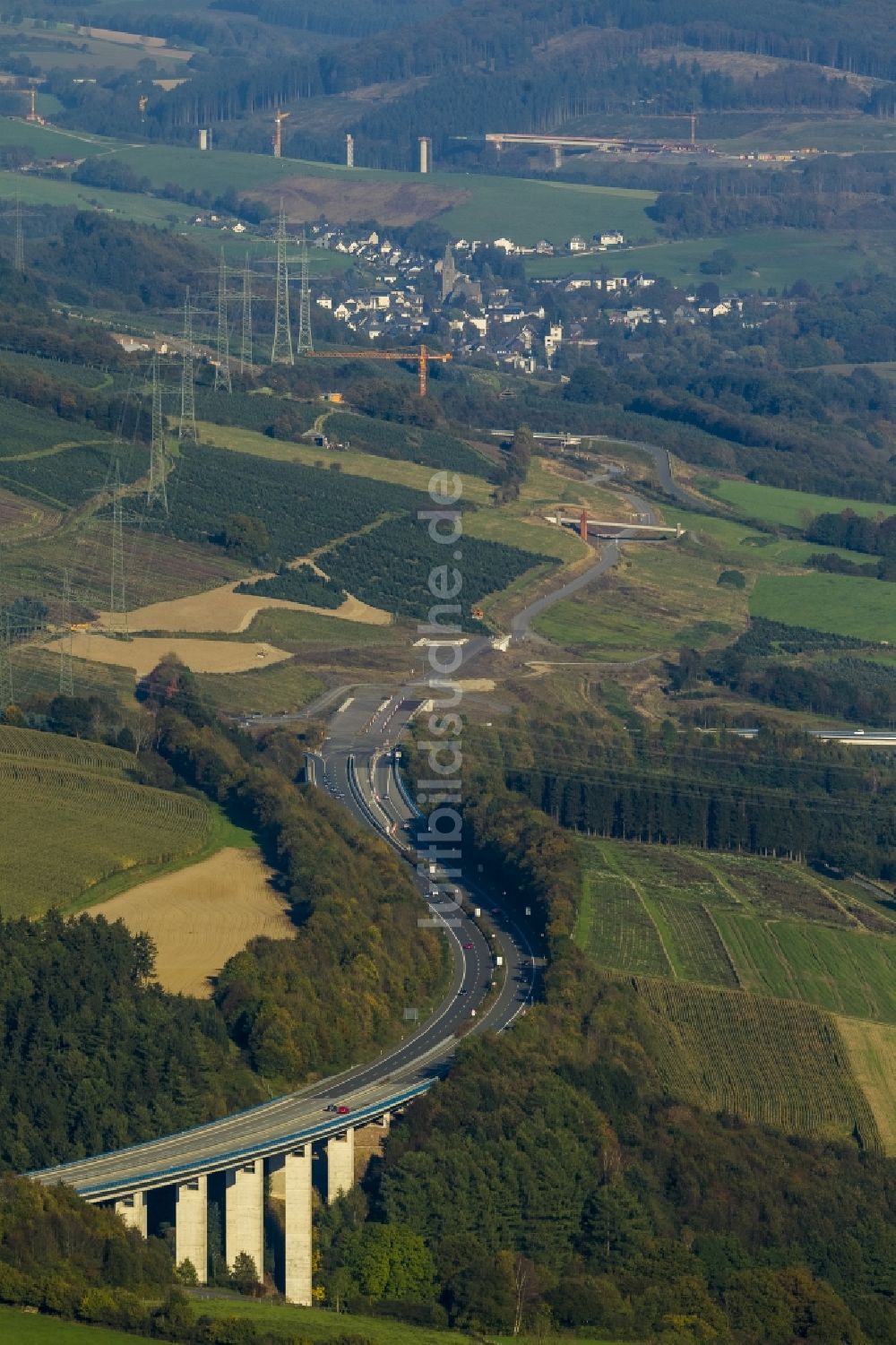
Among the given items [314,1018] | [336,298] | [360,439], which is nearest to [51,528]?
[360,439]

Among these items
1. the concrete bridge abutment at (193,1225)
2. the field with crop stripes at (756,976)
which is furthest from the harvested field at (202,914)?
the concrete bridge abutment at (193,1225)

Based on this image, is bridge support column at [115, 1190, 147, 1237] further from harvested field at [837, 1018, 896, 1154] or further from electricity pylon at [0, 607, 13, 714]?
electricity pylon at [0, 607, 13, 714]

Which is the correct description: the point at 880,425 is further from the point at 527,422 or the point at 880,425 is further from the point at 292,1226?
the point at 292,1226

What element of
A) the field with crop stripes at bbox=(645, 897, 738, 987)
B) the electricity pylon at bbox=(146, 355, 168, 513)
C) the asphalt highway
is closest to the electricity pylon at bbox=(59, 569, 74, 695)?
the asphalt highway

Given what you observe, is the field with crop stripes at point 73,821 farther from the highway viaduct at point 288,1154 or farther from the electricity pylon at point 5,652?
the highway viaduct at point 288,1154

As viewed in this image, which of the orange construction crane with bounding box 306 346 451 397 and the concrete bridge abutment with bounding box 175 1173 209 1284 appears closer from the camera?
the concrete bridge abutment with bounding box 175 1173 209 1284

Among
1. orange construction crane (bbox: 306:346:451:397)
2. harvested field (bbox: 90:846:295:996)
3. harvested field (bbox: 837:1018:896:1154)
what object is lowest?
harvested field (bbox: 837:1018:896:1154)
